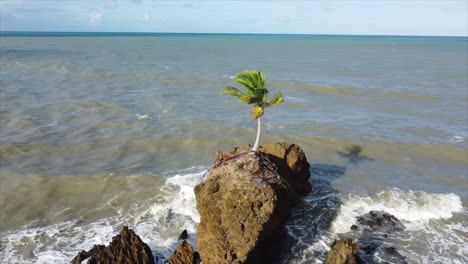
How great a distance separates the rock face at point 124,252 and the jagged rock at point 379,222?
10.7m

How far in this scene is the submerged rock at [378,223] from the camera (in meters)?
20.3

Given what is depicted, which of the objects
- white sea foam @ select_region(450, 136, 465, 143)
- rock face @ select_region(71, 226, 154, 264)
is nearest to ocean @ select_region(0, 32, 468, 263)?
white sea foam @ select_region(450, 136, 465, 143)

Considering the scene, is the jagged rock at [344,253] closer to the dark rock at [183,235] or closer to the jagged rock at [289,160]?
the jagged rock at [289,160]

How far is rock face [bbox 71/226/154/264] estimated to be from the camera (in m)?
15.6

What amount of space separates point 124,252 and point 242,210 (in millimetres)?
4824

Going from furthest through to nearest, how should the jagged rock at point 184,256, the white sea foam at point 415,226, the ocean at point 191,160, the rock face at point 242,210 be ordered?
1. the ocean at point 191,160
2. the white sea foam at point 415,226
3. the jagged rock at point 184,256
4. the rock face at point 242,210

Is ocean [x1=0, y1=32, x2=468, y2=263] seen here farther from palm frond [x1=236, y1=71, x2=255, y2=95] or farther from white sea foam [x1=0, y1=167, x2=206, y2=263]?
palm frond [x1=236, y1=71, x2=255, y2=95]

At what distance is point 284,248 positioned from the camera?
A: 59.5 ft

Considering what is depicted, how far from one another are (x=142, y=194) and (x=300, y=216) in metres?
9.33

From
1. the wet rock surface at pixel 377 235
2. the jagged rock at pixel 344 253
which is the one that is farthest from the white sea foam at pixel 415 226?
the jagged rock at pixel 344 253

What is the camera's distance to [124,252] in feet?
51.4

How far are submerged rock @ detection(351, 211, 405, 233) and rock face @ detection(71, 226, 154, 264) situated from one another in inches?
406

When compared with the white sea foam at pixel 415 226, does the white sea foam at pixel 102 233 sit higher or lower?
lower

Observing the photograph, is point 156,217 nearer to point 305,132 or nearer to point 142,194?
point 142,194
